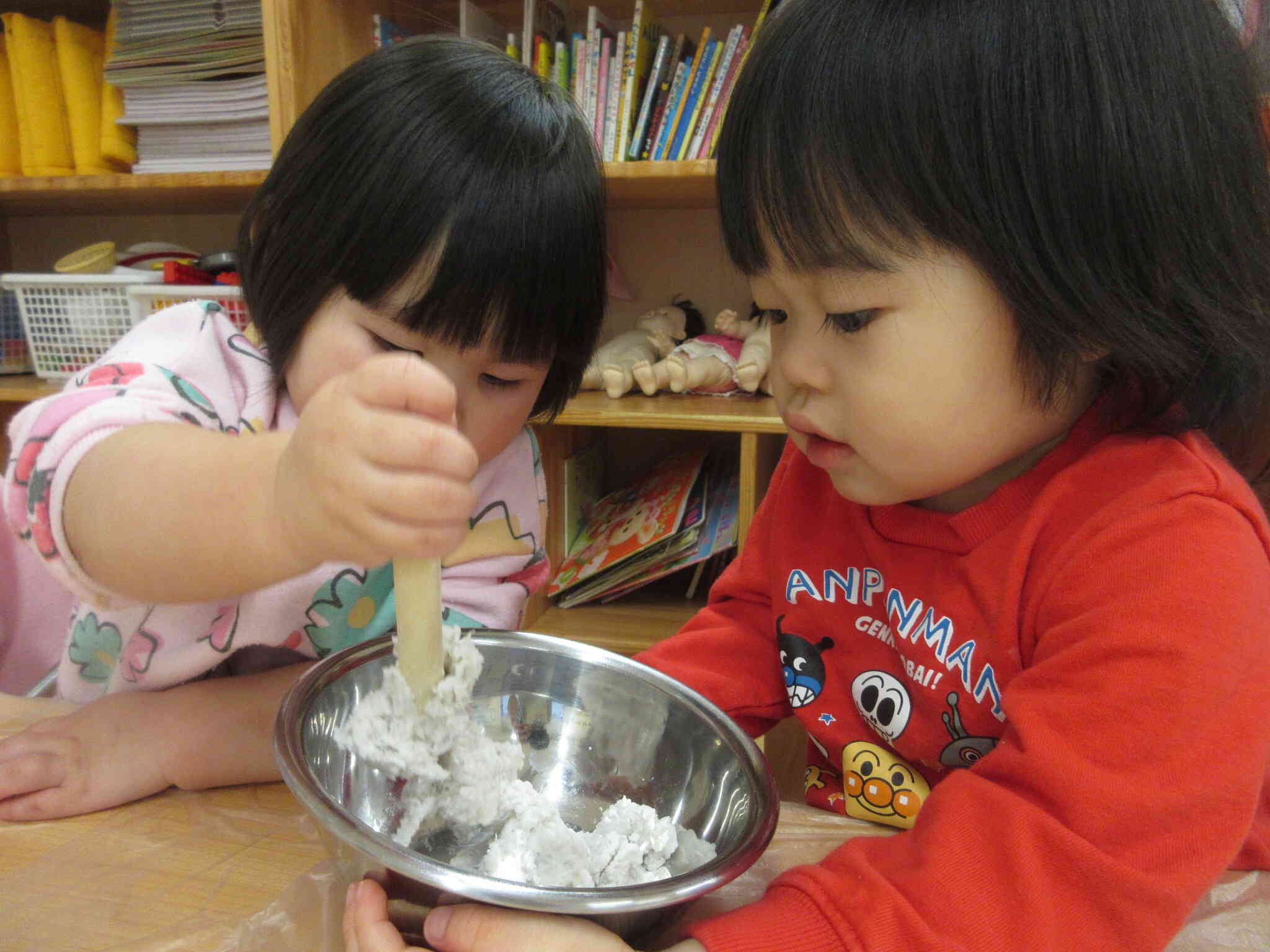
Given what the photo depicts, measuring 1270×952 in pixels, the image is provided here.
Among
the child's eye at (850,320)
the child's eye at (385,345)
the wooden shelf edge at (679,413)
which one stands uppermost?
the child's eye at (850,320)

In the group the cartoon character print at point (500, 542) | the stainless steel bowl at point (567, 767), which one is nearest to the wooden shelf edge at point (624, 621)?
the cartoon character print at point (500, 542)

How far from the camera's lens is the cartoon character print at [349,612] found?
69 cm

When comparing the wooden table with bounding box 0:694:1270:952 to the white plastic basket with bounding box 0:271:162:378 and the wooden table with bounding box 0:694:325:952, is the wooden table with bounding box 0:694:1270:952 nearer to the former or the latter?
the wooden table with bounding box 0:694:325:952

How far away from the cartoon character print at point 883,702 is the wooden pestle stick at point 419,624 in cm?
30

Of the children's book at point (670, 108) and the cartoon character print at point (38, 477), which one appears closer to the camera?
the cartoon character print at point (38, 477)

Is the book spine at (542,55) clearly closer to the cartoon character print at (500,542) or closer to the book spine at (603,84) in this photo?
the book spine at (603,84)

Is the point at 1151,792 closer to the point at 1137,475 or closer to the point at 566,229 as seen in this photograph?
→ the point at 1137,475

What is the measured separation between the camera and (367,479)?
314 millimetres

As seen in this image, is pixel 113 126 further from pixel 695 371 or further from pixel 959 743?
pixel 959 743

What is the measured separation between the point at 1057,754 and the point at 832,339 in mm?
221

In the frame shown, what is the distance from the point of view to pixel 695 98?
4.14ft

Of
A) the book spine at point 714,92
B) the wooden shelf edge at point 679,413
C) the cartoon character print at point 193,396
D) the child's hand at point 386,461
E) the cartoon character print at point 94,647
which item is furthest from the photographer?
the book spine at point 714,92

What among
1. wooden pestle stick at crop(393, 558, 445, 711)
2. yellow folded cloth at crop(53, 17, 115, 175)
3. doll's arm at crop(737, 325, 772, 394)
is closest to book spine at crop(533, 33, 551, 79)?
doll's arm at crop(737, 325, 772, 394)

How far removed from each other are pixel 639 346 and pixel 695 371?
12 centimetres
